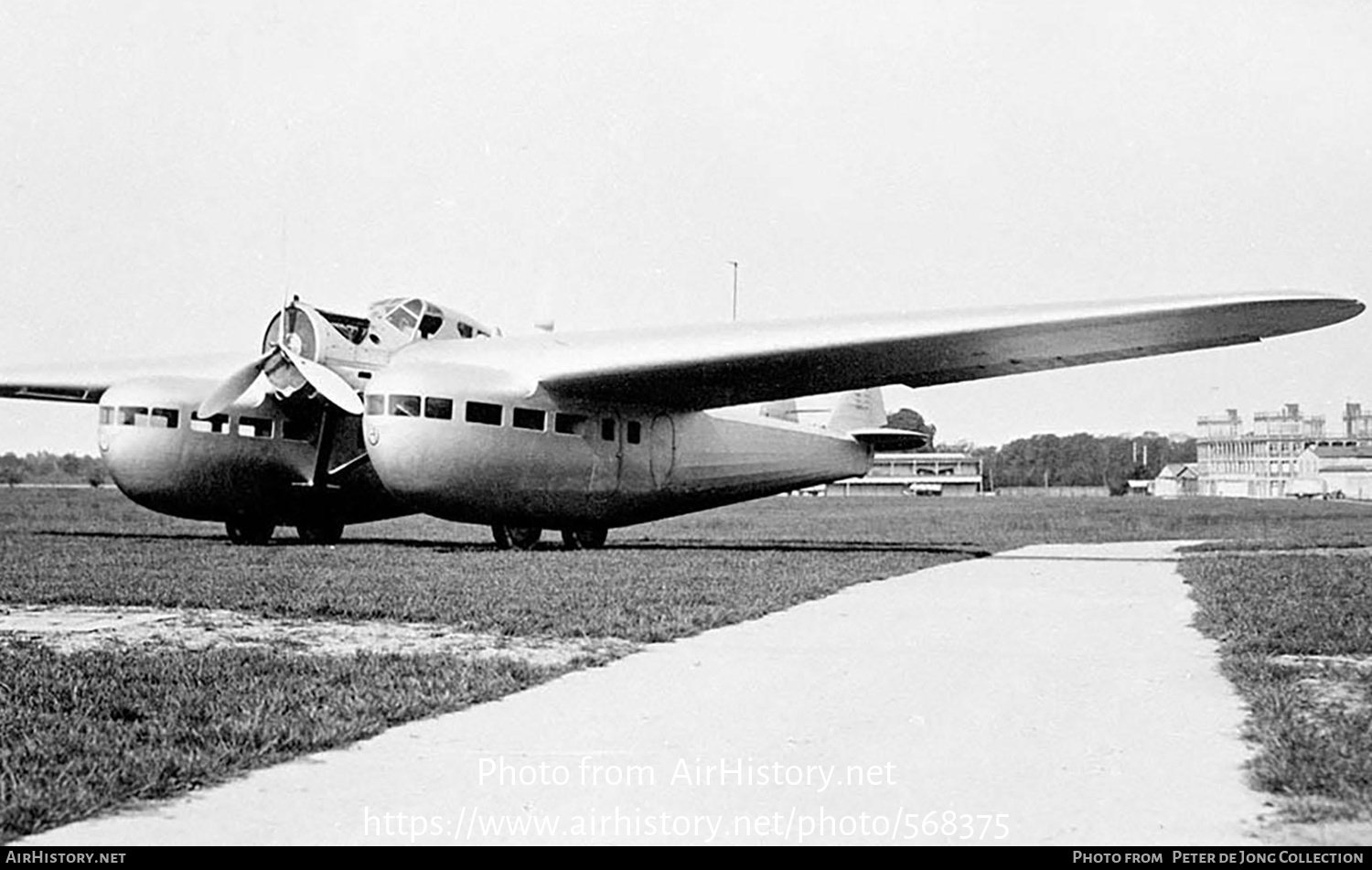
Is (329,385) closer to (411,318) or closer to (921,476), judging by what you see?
(411,318)

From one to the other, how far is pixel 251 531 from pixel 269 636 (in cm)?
1565

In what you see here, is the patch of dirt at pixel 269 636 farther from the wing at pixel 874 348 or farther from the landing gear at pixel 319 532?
the landing gear at pixel 319 532

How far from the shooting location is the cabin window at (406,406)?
21000mm

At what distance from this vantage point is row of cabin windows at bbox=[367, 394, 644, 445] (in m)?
21.0

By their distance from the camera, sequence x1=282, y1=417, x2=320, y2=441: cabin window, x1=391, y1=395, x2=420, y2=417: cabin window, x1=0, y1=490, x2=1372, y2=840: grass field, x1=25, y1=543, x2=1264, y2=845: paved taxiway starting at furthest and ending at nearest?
x1=282, y1=417, x2=320, y2=441: cabin window < x1=391, y1=395, x2=420, y2=417: cabin window < x1=0, y1=490, x2=1372, y2=840: grass field < x1=25, y1=543, x2=1264, y2=845: paved taxiway

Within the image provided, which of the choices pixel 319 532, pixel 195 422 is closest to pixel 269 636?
pixel 195 422

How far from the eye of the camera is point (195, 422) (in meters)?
23.5

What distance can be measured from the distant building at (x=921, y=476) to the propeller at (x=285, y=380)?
10502 centimetres

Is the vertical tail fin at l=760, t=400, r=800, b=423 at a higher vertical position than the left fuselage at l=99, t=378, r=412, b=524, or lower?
higher

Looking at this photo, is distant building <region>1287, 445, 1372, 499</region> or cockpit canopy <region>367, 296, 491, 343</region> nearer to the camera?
cockpit canopy <region>367, 296, 491, 343</region>

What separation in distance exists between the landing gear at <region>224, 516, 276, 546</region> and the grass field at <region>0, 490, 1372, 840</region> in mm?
749

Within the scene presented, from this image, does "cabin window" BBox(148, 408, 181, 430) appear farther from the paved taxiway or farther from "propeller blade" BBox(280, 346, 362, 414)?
the paved taxiway

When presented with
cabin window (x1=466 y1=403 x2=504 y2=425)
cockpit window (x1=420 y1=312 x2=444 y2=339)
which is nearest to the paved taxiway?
cabin window (x1=466 y1=403 x2=504 y2=425)

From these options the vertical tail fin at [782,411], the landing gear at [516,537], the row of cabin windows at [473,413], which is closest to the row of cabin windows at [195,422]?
the row of cabin windows at [473,413]
